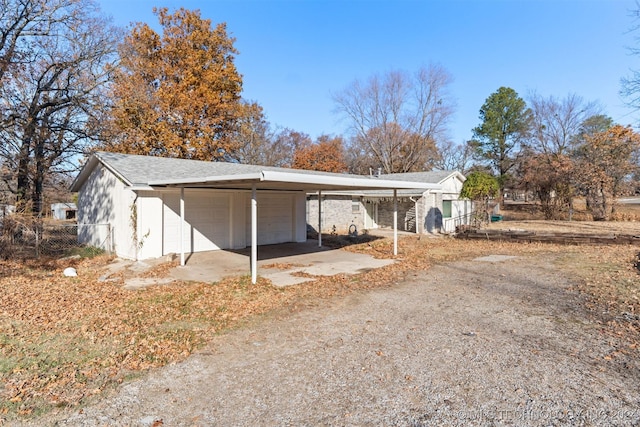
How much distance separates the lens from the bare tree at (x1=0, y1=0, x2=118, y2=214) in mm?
12750

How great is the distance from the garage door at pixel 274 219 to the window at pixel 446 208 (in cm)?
1050

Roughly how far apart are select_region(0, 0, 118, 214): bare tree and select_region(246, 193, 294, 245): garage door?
7.66 meters

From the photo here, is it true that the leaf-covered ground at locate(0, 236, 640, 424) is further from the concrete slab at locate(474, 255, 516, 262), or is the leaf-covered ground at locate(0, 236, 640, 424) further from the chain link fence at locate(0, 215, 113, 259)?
the concrete slab at locate(474, 255, 516, 262)

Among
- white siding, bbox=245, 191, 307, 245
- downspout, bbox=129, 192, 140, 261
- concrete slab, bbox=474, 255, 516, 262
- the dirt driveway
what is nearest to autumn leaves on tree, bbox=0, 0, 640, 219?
downspout, bbox=129, 192, 140, 261

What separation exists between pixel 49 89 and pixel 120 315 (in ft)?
40.8

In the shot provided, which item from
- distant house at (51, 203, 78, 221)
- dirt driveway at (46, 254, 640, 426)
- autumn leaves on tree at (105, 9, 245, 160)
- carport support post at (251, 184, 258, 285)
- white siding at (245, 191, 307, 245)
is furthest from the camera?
distant house at (51, 203, 78, 221)

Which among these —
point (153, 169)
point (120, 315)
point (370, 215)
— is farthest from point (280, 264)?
point (370, 215)

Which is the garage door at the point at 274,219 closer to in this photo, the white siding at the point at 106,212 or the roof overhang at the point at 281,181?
the white siding at the point at 106,212

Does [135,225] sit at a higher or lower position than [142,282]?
higher

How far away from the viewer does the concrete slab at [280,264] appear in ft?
29.0

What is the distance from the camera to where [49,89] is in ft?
44.9

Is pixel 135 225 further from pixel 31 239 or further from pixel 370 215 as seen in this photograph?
pixel 370 215

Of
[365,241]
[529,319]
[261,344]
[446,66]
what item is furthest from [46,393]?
[446,66]

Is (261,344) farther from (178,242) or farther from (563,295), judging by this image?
(178,242)
